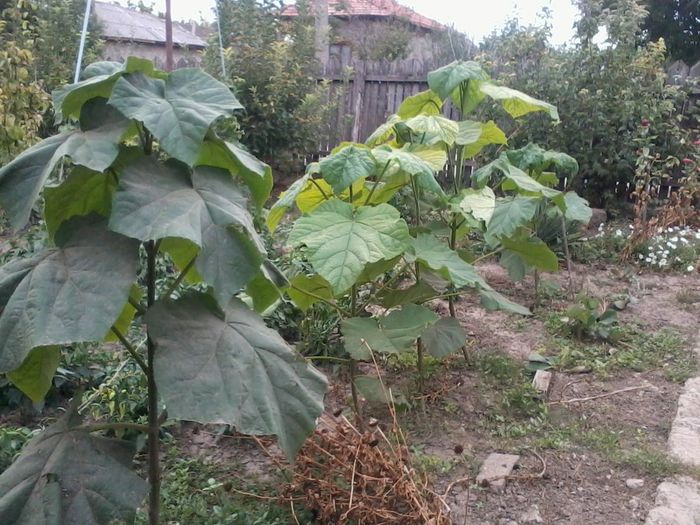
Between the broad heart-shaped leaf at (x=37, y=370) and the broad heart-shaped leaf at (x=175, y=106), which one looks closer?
the broad heart-shaped leaf at (x=175, y=106)

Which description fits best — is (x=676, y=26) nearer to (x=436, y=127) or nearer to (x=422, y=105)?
(x=422, y=105)

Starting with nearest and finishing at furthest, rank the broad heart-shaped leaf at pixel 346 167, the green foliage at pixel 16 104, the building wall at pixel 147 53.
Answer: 1. the broad heart-shaped leaf at pixel 346 167
2. the green foliage at pixel 16 104
3. the building wall at pixel 147 53

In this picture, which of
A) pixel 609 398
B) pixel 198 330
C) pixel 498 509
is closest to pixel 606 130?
pixel 609 398

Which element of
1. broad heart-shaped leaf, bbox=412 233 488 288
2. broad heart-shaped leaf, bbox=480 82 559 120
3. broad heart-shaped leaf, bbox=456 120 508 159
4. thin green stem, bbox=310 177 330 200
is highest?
broad heart-shaped leaf, bbox=480 82 559 120

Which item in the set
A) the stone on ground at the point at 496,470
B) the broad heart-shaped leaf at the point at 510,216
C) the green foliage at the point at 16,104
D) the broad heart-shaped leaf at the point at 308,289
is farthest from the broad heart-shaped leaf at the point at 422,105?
the green foliage at the point at 16,104

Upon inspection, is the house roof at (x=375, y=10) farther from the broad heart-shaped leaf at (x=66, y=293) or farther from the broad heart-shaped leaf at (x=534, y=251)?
the broad heart-shaped leaf at (x=66, y=293)

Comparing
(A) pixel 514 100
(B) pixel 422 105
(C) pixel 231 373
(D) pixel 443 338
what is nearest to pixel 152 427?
(C) pixel 231 373

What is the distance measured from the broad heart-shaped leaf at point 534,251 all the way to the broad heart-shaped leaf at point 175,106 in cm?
208

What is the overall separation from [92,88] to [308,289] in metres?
1.45

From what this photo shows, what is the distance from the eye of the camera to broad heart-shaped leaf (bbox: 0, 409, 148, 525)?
4.51 feet

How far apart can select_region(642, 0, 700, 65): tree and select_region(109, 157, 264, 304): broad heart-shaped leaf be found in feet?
52.5

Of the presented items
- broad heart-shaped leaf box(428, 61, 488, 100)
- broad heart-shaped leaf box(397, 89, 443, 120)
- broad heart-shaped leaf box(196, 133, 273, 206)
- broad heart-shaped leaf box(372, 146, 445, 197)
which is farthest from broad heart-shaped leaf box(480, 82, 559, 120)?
broad heart-shaped leaf box(196, 133, 273, 206)

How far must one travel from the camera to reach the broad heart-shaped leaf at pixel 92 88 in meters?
1.42

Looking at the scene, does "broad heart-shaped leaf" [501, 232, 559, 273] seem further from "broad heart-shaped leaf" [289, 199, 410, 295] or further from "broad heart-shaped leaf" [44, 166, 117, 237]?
"broad heart-shaped leaf" [44, 166, 117, 237]
